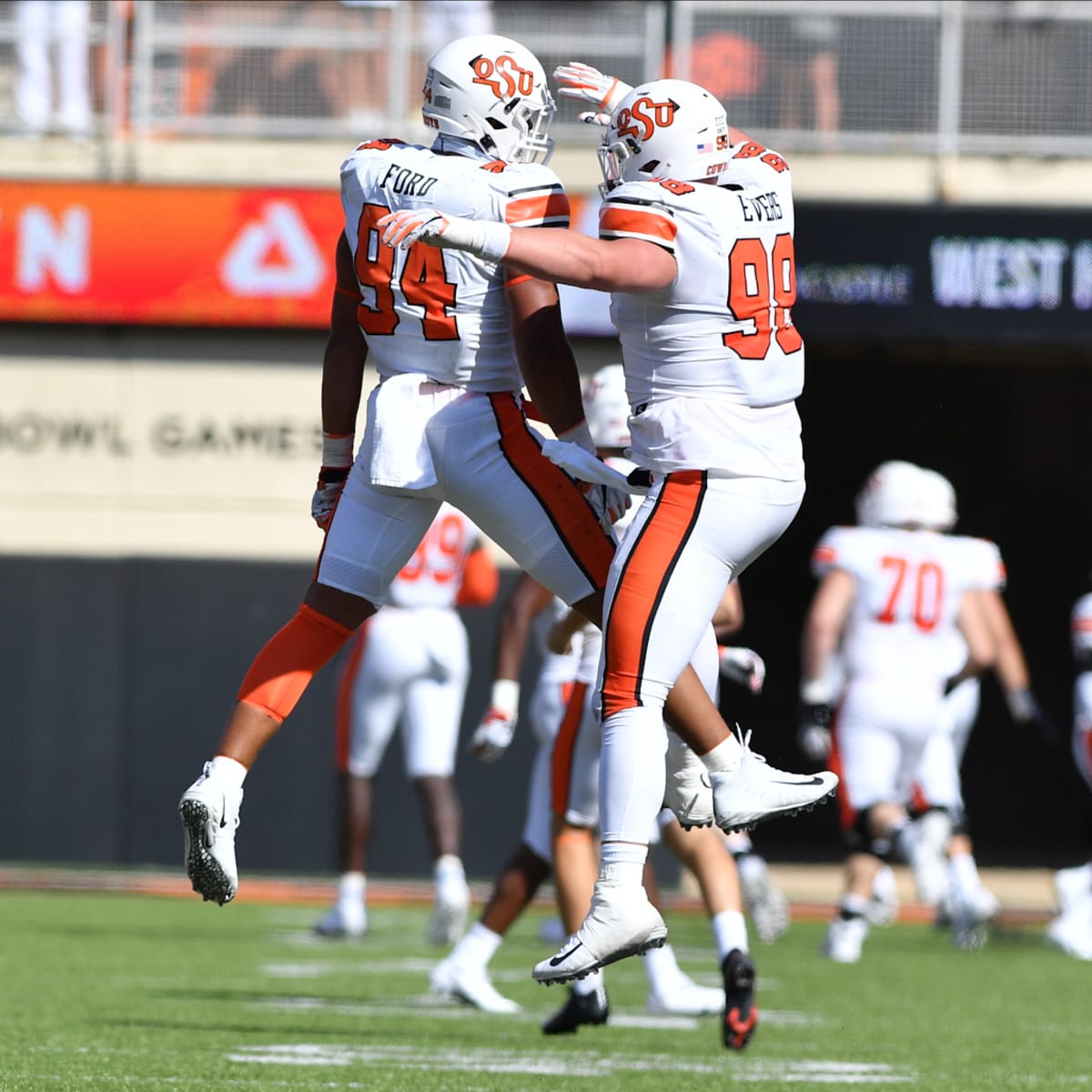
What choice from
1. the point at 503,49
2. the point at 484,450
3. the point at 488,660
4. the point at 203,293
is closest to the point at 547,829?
the point at 484,450

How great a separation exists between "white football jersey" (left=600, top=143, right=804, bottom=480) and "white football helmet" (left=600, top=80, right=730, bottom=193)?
49mm

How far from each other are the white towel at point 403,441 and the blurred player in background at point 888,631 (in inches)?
187

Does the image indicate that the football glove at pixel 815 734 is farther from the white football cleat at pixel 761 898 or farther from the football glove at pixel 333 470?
the football glove at pixel 333 470

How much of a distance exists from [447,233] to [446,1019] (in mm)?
2997

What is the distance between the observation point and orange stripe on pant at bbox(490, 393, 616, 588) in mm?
5094

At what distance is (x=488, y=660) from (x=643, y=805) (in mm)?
8132

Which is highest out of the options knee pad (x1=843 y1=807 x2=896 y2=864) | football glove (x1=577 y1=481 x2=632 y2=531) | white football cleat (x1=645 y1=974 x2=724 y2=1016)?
football glove (x1=577 y1=481 x2=632 y2=531)

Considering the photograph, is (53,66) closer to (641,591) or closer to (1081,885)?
(1081,885)

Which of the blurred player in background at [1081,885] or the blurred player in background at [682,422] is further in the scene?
the blurred player in background at [1081,885]

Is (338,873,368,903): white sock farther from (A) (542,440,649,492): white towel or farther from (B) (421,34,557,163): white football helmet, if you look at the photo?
(B) (421,34,557,163): white football helmet

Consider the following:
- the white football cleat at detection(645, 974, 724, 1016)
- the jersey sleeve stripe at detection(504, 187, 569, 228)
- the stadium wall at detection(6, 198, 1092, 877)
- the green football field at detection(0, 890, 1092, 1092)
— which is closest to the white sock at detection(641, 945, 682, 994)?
the white football cleat at detection(645, 974, 724, 1016)

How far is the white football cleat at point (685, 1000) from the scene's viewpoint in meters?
6.82

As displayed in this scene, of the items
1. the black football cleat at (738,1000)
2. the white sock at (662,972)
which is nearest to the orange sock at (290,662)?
the black football cleat at (738,1000)

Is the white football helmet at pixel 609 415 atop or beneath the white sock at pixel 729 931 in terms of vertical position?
atop
